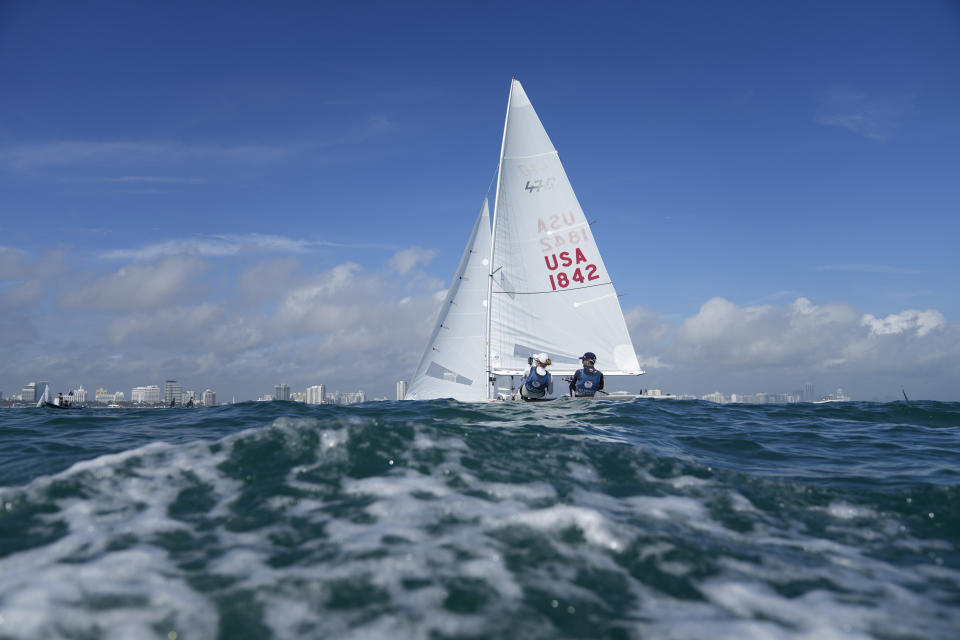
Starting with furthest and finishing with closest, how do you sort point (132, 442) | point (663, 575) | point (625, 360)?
point (625, 360) → point (132, 442) → point (663, 575)

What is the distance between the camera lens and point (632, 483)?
6949 mm

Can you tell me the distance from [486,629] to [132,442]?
9348 mm

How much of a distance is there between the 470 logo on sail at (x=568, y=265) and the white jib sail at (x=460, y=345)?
4.62m

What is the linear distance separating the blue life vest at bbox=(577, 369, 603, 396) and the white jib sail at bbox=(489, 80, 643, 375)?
4.86m

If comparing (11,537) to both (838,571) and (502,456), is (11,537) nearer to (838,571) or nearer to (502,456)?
(502,456)

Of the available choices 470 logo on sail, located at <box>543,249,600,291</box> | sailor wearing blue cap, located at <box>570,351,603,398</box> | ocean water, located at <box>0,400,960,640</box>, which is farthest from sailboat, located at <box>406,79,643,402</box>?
ocean water, located at <box>0,400,960,640</box>

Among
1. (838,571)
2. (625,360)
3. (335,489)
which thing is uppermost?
(625,360)

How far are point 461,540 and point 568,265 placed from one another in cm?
1954

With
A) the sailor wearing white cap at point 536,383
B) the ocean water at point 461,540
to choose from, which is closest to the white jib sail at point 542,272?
the sailor wearing white cap at point 536,383

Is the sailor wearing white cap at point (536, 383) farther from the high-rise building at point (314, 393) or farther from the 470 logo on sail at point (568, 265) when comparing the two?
the high-rise building at point (314, 393)

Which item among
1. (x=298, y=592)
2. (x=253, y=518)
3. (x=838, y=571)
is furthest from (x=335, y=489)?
(x=838, y=571)

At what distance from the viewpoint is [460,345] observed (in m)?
26.8

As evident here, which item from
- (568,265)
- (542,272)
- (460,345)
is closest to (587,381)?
(568,265)

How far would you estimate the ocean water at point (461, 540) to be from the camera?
12.3 feet
